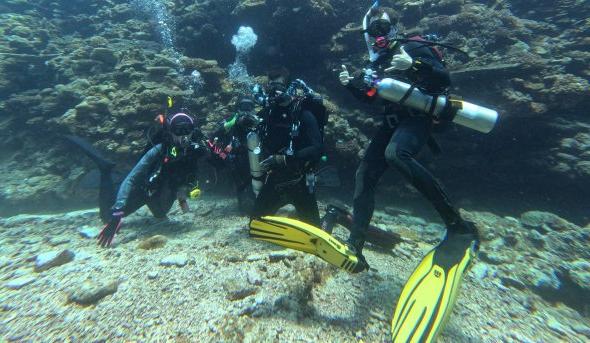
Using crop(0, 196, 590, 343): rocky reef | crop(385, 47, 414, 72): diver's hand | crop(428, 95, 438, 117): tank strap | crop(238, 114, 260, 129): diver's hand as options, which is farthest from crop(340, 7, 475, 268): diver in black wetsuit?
crop(238, 114, 260, 129): diver's hand

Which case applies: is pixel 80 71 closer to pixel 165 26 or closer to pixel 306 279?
pixel 165 26

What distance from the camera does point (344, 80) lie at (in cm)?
354

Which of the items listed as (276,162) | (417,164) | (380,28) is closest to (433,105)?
(417,164)

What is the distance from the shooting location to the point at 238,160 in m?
6.41

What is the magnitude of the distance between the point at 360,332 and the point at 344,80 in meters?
2.69

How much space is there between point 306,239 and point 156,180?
13.5 ft

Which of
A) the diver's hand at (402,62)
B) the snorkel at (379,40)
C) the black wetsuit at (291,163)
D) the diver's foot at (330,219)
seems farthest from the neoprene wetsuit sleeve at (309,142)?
the diver's hand at (402,62)

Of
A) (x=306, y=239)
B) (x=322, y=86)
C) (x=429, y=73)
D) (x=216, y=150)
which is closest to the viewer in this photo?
(x=306, y=239)

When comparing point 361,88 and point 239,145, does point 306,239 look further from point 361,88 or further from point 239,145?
point 239,145

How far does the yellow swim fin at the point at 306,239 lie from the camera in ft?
9.78

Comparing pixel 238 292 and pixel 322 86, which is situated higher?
pixel 322 86

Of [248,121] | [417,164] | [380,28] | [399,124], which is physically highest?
[380,28]

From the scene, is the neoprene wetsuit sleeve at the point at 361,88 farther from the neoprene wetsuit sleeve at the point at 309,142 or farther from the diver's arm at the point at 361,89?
the neoprene wetsuit sleeve at the point at 309,142

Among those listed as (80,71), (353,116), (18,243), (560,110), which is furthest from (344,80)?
(80,71)
